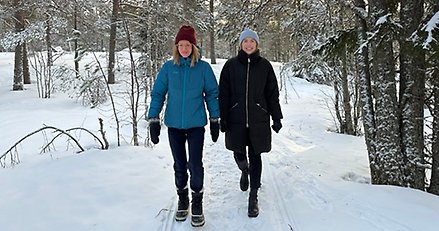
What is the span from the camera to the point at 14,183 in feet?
15.7

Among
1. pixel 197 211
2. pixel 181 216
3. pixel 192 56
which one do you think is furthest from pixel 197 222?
pixel 192 56

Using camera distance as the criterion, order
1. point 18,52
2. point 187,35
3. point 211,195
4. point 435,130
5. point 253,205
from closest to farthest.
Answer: point 187,35, point 253,205, point 211,195, point 435,130, point 18,52

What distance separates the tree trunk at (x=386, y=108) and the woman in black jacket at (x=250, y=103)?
1.58 meters

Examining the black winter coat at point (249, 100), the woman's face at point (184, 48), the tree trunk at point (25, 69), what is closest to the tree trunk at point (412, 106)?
the black winter coat at point (249, 100)

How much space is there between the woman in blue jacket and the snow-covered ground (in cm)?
56

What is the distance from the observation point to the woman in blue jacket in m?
3.65

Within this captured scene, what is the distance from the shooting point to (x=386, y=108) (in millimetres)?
4641

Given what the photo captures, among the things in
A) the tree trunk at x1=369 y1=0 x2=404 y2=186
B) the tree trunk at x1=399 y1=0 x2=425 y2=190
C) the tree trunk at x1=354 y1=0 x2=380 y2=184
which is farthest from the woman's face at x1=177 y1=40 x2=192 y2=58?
the tree trunk at x1=399 y1=0 x2=425 y2=190

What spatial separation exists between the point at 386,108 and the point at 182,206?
2.81 m

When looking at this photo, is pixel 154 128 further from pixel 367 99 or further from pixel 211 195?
pixel 367 99

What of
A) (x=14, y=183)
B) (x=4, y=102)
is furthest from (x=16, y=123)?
(x=14, y=183)

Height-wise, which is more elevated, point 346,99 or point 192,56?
point 192,56

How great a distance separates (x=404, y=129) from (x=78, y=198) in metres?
4.06

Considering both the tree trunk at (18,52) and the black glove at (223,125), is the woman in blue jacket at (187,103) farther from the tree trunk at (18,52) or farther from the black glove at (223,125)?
the tree trunk at (18,52)
